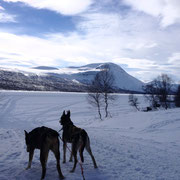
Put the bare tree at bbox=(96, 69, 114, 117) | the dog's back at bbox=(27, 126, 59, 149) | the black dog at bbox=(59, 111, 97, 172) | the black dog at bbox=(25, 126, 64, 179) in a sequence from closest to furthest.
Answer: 1. the black dog at bbox=(25, 126, 64, 179)
2. the dog's back at bbox=(27, 126, 59, 149)
3. the black dog at bbox=(59, 111, 97, 172)
4. the bare tree at bbox=(96, 69, 114, 117)

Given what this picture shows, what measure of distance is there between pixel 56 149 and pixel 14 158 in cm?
258

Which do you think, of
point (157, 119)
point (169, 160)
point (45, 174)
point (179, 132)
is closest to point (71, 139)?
point (45, 174)

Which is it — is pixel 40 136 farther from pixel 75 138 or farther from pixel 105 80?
pixel 105 80

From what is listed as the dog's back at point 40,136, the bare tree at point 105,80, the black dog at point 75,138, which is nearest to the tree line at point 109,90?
the bare tree at point 105,80

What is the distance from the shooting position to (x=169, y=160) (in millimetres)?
6641

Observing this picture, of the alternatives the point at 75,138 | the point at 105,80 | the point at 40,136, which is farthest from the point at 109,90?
the point at 40,136

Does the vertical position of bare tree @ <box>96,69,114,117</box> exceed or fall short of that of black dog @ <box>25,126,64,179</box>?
it exceeds it

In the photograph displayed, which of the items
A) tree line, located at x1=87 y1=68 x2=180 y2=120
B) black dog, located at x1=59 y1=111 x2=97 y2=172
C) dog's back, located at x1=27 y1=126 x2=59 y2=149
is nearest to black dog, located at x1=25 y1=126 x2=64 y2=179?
dog's back, located at x1=27 y1=126 x2=59 y2=149

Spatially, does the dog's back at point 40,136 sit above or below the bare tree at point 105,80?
below

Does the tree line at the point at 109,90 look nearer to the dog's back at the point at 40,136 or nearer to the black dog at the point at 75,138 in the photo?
the black dog at the point at 75,138

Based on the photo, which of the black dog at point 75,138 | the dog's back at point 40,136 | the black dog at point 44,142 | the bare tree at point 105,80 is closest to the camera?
the black dog at point 44,142

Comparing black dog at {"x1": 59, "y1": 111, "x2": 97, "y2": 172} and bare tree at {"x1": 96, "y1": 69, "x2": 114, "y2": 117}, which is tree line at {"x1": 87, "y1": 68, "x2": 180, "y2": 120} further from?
black dog at {"x1": 59, "y1": 111, "x2": 97, "y2": 172}

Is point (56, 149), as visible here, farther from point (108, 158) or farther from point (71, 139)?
point (108, 158)

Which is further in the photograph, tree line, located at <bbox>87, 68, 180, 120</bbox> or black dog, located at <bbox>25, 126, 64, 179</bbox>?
tree line, located at <bbox>87, 68, 180, 120</bbox>
